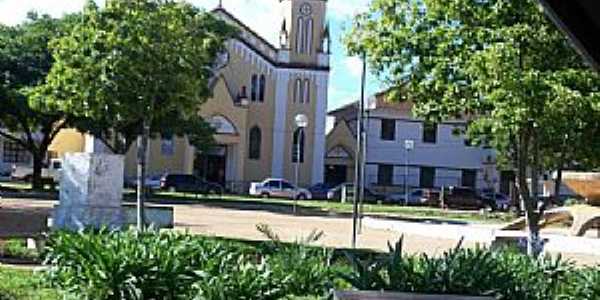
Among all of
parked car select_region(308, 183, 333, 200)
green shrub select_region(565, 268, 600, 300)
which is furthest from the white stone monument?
parked car select_region(308, 183, 333, 200)

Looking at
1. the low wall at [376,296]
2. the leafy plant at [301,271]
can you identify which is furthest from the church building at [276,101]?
the low wall at [376,296]

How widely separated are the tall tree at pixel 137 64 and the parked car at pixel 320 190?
2001 inches

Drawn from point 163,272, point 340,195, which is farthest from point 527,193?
point 340,195

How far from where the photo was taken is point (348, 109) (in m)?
88.7

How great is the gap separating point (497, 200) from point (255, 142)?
686 inches

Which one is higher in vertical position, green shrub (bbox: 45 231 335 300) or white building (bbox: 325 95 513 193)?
white building (bbox: 325 95 513 193)

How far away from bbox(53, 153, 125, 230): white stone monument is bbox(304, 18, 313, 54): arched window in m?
56.3

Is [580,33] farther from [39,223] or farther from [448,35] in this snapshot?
[39,223]

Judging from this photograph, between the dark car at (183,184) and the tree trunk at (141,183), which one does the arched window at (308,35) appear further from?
the tree trunk at (141,183)

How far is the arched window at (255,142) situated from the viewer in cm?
7856

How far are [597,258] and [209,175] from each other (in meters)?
51.8

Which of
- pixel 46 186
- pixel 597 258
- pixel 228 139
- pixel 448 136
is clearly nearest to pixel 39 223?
pixel 597 258

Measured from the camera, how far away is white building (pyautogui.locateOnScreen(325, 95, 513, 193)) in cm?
8288

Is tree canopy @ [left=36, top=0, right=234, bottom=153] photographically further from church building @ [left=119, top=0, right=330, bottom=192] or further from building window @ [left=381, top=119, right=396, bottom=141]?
building window @ [left=381, top=119, right=396, bottom=141]
